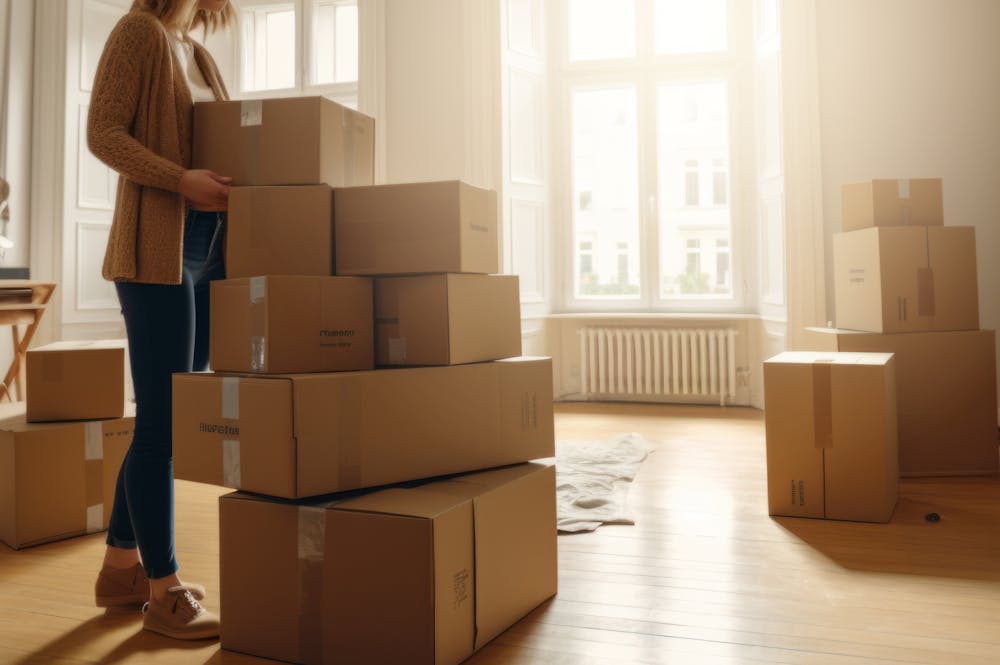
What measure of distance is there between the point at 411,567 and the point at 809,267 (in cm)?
321

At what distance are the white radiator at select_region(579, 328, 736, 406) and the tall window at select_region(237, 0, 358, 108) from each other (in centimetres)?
219

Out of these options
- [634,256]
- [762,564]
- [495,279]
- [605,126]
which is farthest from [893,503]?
[605,126]

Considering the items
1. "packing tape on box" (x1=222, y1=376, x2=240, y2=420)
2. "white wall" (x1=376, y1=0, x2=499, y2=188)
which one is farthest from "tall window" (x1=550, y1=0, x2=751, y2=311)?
"packing tape on box" (x1=222, y1=376, x2=240, y2=420)

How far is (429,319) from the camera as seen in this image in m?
1.46

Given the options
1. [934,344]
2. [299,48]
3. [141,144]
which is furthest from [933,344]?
[299,48]

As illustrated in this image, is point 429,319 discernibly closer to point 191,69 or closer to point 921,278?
point 191,69

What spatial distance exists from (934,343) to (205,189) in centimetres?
247

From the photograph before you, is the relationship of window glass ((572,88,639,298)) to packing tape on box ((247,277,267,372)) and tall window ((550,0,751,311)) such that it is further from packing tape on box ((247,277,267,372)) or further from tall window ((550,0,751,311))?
packing tape on box ((247,277,267,372))

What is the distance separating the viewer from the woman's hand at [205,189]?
1.40 meters

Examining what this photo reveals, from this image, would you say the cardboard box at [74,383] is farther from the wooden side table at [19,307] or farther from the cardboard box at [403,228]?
the wooden side table at [19,307]

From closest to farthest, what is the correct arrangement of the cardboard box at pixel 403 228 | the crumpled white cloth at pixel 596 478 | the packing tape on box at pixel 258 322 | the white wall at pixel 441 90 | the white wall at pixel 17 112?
the packing tape on box at pixel 258 322 → the cardboard box at pixel 403 228 → the crumpled white cloth at pixel 596 478 → the white wall at pixel 17 112 → the white wall at pixel 441 90

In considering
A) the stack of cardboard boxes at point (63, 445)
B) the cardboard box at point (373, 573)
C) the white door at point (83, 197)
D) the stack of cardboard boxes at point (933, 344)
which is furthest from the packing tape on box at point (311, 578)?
the white door at point (83, 197)

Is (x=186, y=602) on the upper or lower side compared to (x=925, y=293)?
lower

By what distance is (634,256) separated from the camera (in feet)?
16.1
